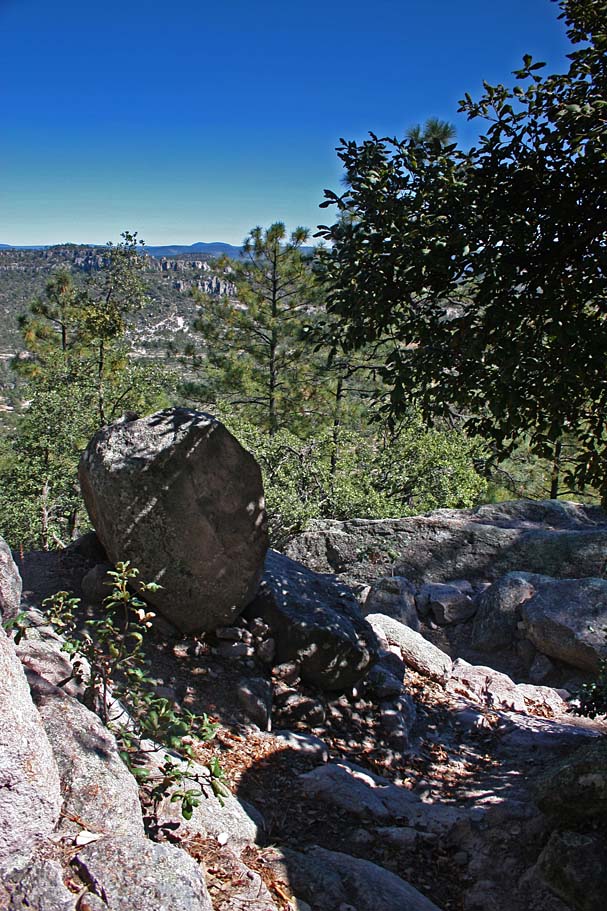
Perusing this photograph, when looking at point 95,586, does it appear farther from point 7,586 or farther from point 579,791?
point 579,791

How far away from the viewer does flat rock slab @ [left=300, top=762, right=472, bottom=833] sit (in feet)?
14.9

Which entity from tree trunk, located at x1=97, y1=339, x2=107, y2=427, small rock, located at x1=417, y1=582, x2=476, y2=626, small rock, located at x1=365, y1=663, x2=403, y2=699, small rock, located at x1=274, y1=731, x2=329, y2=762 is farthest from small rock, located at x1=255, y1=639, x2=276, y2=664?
tree trunk, located at x1=97, y1=339, x2=107, y2=427

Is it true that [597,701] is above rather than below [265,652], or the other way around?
below

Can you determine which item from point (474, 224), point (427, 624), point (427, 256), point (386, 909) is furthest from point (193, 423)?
point (427, 624)

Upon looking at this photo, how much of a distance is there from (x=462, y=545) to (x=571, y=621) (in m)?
2.85

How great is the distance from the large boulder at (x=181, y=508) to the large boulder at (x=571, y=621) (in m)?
4.36

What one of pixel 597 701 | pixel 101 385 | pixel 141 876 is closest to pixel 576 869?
pixel 597 701

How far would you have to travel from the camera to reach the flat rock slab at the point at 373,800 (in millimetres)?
4527

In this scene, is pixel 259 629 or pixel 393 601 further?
pixel 393 601

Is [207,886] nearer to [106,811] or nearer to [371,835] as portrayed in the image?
[106,811]

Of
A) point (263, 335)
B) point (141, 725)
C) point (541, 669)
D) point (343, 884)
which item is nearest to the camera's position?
point (343, 884)

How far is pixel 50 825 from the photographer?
258cm

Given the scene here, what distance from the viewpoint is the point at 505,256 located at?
15.0 ft

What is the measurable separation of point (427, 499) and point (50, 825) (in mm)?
11671
